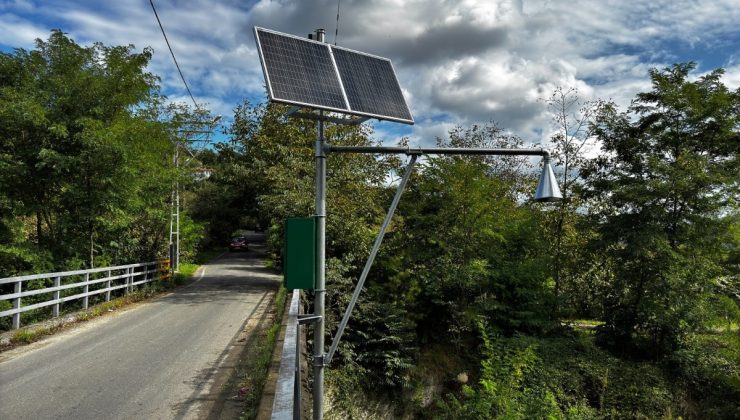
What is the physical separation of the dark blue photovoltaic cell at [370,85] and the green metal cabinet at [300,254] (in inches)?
54.4

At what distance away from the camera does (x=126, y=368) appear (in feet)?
23.9

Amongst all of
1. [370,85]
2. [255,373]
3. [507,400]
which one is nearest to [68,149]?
[255,373]

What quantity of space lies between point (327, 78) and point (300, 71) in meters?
0.34

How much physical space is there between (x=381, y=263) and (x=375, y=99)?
348 inches

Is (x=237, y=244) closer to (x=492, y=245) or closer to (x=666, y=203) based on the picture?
(x=492, y=245)

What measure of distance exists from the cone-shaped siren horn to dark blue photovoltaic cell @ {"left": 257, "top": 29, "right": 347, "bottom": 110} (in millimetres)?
2090

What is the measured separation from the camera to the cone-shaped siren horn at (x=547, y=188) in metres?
4.45

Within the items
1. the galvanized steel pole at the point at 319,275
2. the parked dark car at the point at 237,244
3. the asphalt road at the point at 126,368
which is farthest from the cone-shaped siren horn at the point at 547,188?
the parked dark car at the point at 237,244

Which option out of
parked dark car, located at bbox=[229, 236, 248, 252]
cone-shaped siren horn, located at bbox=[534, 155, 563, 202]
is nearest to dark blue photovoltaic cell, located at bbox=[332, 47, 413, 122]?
cone-shaped siren horn, located at bbox=[534, 155, 563, 202]

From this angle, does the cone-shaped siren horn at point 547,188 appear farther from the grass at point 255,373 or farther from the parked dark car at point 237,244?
the parked dark car at point 237,244

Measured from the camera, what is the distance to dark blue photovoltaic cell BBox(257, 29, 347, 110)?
4609 millimetres

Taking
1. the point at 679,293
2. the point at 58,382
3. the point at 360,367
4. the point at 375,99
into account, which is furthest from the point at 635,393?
the point at 58,382

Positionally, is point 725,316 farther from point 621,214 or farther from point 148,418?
point 148,418

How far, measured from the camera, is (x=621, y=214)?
1281 centimetres
